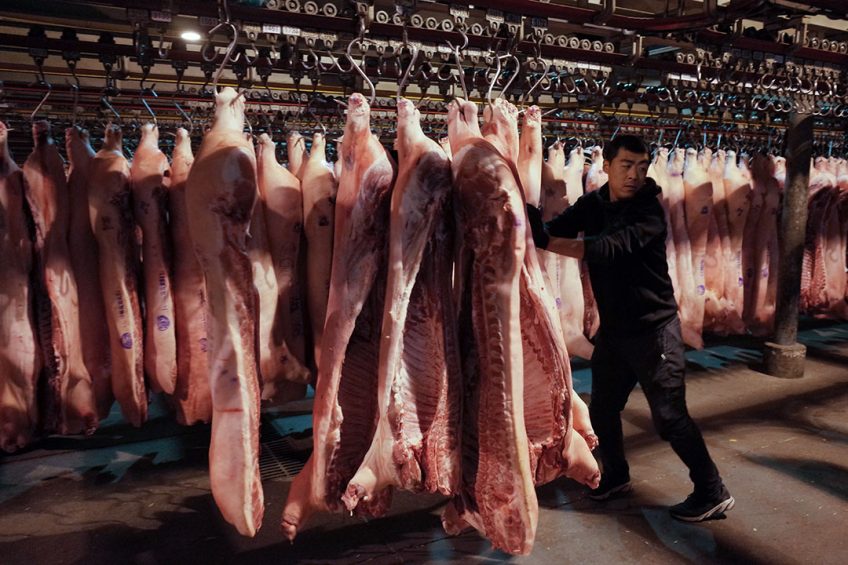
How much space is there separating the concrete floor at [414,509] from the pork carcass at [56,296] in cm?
68

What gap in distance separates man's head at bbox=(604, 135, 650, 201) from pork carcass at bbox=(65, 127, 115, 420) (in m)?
2.54

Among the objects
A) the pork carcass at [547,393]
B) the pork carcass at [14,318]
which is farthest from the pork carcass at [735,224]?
the pork carcass at [14,318]

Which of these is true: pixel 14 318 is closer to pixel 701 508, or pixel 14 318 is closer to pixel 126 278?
pixel 126 278

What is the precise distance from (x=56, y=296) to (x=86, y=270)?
0.19 meters

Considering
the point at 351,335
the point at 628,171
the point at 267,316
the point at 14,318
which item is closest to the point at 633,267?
the point at 628,171

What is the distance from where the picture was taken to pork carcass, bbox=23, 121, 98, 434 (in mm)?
2779

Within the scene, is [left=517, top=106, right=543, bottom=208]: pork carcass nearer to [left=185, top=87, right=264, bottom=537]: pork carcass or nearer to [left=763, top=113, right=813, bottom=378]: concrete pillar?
[left=185, top=87, right=264, bottom=537]: pork carcass

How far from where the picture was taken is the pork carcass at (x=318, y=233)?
2.79m

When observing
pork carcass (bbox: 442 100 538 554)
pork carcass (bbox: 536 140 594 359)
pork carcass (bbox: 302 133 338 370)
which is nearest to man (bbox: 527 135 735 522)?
pork carcass (bbox: 536 140 594 359)

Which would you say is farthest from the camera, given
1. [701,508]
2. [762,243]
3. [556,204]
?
[762,243]

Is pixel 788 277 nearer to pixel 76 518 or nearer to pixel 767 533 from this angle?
pixel 767 533

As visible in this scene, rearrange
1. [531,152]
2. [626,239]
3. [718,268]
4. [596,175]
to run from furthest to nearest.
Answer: [718,268], [596,175], [626,239], [531,152]

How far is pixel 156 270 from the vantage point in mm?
2773

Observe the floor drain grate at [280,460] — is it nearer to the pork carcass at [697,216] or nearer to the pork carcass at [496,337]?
the pork carcass at [496,337]
